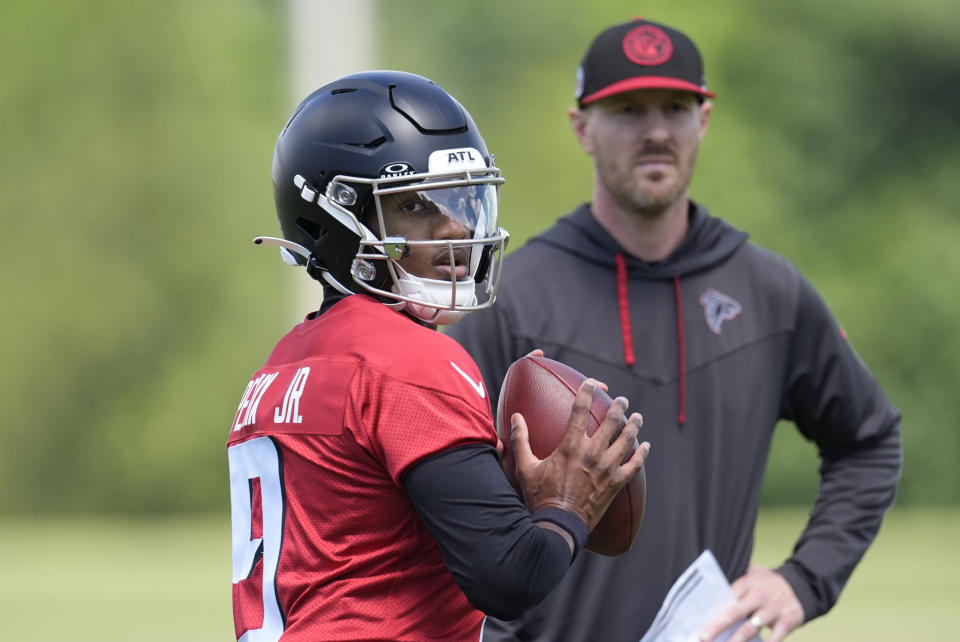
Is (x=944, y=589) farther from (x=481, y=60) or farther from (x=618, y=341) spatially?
(x=481, y=60)

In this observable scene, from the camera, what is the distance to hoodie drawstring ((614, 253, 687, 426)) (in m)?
3.47

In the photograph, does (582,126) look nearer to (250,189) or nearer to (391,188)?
(391,188)

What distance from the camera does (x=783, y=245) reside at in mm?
14867

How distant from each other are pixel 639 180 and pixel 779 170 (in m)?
11.9

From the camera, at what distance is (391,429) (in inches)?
86.4

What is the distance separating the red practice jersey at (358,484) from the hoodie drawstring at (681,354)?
47.6 inches

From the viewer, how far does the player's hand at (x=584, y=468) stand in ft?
7.63

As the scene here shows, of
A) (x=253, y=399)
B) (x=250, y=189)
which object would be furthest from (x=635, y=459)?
(x=250, y=189)

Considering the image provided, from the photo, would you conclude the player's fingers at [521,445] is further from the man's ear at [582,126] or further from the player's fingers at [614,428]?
the man's ear at [582,126]

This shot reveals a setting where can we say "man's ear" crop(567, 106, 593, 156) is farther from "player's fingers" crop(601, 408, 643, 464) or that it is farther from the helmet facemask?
"player's fingers" crop(601, 408, 643, 464)

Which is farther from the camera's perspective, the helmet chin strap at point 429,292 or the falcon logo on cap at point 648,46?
the falcon logo on cap at point 648,46

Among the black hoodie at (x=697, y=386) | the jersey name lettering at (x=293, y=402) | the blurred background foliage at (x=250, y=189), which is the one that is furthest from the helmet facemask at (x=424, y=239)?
the blurred background foliage at (x=250, y=189)

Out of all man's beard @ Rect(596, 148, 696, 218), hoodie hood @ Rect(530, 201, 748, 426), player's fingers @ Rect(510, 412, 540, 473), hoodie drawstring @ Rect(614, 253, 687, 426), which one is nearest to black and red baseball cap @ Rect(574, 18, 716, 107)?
man's beard @ Rect(596, 148, 696, 218)

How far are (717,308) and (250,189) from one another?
11986 millimetres
